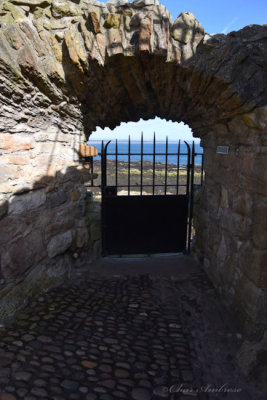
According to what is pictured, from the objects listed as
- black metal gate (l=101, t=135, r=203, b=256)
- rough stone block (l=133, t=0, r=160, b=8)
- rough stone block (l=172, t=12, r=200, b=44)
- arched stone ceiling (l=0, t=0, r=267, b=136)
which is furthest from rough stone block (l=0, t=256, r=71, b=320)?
rough stone block (l=133, t=0, r=160, b=8)

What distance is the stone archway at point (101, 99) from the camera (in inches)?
103

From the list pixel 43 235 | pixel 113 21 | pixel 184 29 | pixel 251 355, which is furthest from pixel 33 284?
pixel 184 29

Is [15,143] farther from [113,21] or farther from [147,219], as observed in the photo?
[147,219]

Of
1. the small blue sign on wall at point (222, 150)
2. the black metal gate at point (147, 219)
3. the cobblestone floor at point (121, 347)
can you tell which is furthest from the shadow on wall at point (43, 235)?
the small blue sign on wall at point (222, 150)

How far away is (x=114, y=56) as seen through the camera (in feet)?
9.69

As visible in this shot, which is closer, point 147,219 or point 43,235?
point 43,235

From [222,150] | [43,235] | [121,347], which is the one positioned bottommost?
[121,347]

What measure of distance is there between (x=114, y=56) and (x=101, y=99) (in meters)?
0.69

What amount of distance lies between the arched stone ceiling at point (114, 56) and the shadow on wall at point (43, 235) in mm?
793

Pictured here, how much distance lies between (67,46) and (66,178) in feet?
4.88

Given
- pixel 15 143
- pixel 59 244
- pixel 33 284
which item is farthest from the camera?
pixel 59 244

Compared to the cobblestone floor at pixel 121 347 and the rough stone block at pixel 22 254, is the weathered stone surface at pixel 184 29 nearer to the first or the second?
the rough stone block at pixel 22 254

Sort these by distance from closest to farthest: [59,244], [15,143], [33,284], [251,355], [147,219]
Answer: [251,355] → [15,143] → [33,284] → [59,244] → [147,219]

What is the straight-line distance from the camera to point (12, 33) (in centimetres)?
242
